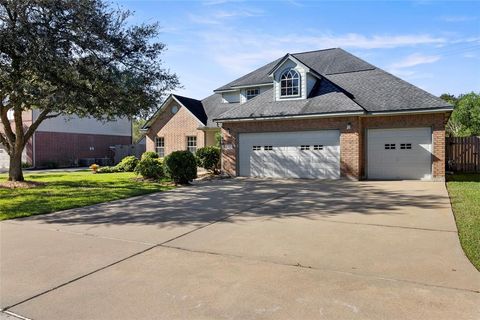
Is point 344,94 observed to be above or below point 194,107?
below

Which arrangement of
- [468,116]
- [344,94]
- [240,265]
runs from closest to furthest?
[240,265]
[344,94]
[468,116]

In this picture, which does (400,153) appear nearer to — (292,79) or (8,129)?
(292,79)

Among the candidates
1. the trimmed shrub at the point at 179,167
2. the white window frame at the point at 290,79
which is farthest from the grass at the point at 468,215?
the trimmed shrub at the point at 179,167

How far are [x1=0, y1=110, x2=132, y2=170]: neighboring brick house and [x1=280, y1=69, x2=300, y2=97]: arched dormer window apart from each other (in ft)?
59.4

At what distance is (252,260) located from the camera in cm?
530

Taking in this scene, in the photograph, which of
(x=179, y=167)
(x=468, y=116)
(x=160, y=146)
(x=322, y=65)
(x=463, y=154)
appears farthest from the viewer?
(x=468, y=116)

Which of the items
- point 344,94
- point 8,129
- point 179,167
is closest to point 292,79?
point 344,94

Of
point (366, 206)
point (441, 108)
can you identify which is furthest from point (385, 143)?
point (366, 206)

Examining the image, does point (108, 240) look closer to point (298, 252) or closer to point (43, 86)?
→ point (298, 252)

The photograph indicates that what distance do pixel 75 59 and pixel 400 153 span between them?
44.0ft

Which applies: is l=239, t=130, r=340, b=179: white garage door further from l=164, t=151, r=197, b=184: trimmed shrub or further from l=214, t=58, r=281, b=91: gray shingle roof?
l=214, t=58, r=281, b=91: gray shingle roof

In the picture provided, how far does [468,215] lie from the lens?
7.98m

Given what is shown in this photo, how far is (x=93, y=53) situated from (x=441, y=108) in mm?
13332

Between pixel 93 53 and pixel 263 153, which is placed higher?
pixel 93 53
